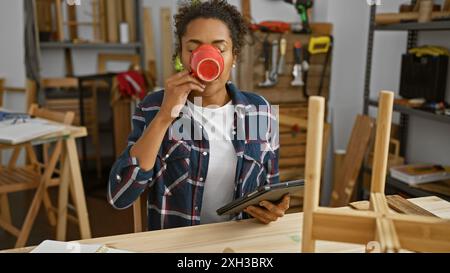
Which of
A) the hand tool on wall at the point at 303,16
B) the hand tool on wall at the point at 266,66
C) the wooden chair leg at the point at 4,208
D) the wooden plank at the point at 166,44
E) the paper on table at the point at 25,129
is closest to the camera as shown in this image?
the paper on table at the point at 25,129

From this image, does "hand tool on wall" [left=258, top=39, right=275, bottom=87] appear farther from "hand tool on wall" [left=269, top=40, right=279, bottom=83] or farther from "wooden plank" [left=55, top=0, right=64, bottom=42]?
"wooden plank" [left=55, top=0, right=64, bottom=42]

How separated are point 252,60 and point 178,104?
70.7 inches

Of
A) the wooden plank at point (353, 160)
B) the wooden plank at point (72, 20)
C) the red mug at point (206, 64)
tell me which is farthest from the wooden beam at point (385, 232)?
the wooden plank at point (72, 20)

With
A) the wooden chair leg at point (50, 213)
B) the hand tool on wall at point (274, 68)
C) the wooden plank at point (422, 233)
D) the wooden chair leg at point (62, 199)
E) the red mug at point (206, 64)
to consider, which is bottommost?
the wooden chair leg at point (50, 213)

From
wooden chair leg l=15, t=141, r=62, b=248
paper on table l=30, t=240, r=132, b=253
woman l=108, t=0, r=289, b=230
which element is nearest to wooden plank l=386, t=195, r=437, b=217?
woman l=108, t=0, r=289, b=230

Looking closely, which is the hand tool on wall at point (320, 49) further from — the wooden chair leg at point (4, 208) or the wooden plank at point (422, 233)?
the wooden plank at point (422, 233)

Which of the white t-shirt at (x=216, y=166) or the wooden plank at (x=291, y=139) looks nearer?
the white t-shirt at (x=216, y=166)

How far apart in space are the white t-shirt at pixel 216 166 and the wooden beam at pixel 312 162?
2.18ft

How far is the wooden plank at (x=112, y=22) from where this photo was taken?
3709 mm

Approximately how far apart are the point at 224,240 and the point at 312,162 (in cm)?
43

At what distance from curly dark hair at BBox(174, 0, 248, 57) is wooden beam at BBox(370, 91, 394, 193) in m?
0.61

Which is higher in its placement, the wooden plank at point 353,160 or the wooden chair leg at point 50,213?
the wooden plank at point 353,160

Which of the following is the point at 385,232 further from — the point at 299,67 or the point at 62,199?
the point at 299,67

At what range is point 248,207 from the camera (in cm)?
96
